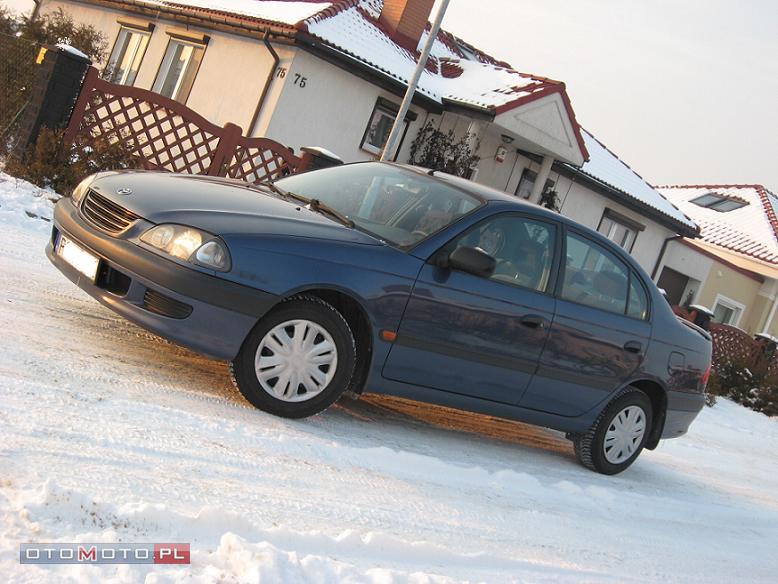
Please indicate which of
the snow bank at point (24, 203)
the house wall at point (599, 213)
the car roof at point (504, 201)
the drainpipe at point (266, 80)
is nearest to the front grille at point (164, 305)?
the car roof at point (504, 201)

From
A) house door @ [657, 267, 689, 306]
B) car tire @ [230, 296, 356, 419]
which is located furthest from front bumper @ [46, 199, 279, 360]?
house door @ [657, 267, 689, 306]

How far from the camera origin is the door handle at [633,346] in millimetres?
6859

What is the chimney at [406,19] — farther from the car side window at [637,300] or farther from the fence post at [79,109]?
the car side window at [637,300]

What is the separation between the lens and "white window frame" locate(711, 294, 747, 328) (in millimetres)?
31797

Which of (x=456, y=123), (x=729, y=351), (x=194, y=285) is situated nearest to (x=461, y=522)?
(x=194, y=285)

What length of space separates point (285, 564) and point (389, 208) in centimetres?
316

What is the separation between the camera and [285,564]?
3336mm

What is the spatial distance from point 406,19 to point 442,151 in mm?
3590

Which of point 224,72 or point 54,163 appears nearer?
point 54,163

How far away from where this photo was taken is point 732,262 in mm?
33594

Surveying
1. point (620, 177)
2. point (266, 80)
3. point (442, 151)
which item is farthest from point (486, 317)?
point (620, 177)

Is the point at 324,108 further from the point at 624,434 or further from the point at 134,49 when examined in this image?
the point at 624,434

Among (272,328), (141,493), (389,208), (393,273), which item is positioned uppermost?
(389,208)

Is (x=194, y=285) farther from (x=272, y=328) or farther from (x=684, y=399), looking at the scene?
(x=684, y=399)
